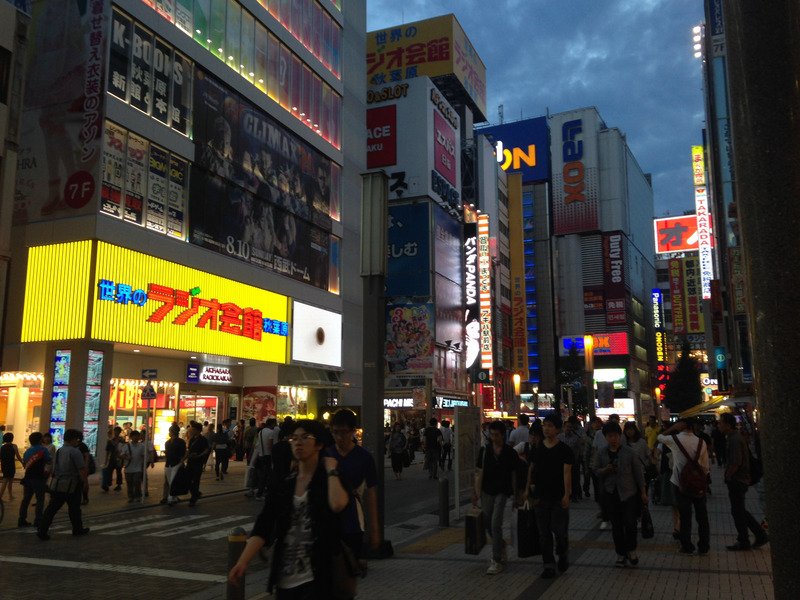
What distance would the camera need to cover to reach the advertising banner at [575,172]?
103 metres

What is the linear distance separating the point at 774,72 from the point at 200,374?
28196 mm

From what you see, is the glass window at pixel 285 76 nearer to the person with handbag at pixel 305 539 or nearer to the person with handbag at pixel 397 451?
the person with handbag at pixel 397 451

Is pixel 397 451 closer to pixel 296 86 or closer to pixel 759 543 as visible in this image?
pixel 759 543

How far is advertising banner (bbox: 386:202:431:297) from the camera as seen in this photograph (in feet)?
160

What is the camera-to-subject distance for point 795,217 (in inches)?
103

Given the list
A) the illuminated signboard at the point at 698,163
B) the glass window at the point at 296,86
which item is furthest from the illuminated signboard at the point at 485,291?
the illuminated signboard at the point at 698,163

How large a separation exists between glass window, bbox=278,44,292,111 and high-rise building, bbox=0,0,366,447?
0.09 m

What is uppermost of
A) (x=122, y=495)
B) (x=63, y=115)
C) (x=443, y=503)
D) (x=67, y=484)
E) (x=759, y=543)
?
(x=63, y=115)

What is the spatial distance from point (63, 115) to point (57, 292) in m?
5.69

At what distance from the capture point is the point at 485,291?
57688mm

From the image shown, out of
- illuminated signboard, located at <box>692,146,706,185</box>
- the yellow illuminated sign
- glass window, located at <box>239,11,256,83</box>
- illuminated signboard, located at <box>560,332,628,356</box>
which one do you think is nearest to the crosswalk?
the yellow illuminated sign

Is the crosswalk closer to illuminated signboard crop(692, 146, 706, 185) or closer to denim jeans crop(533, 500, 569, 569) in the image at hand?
denim jeans crop(533, 500, 569, 569)

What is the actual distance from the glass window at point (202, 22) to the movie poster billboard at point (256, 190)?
4.49 feet

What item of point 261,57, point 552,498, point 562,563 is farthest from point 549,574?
point 261,57
